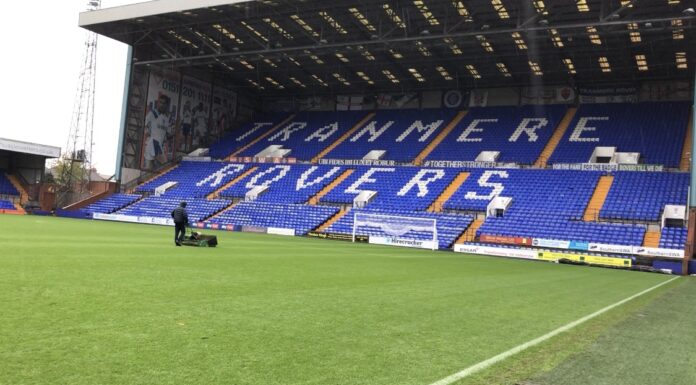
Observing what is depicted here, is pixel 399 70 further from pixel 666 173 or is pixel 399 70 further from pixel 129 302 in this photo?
pixel 129 302

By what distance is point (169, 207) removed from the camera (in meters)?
39.5

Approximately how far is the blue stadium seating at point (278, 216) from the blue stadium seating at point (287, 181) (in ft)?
5.26

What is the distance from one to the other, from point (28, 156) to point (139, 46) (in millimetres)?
14245

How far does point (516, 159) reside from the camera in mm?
38969

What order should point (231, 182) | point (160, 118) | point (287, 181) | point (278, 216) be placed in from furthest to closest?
point (160, 118) → point (231, 182) → point (287, 181) → point (278, 216)

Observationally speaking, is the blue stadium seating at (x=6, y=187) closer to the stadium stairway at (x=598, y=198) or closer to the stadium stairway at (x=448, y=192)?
the stadium stairway at (x=448, y=192)

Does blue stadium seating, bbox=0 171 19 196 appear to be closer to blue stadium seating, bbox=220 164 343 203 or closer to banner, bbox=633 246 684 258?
blue stadium seating, bbox=220 164 343 203

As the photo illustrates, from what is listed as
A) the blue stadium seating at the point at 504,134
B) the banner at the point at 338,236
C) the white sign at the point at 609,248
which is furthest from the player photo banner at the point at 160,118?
the white sign at the point at 609,248

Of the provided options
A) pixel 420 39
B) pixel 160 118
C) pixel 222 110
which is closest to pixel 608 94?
pixel 420 39

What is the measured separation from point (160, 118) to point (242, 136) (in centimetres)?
866

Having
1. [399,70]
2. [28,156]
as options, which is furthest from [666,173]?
[28,156]

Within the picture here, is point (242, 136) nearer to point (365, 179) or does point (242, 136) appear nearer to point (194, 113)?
point (194, 113)

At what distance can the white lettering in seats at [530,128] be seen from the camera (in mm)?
41528

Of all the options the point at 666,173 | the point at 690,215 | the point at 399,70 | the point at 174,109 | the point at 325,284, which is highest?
the point at 399,70
